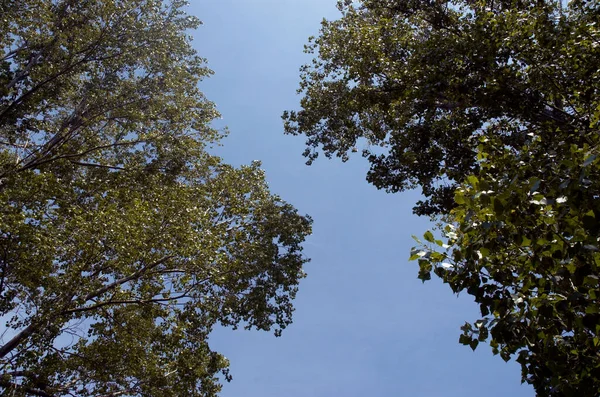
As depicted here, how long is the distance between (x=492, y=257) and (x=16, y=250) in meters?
10.0

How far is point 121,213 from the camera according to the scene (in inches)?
440

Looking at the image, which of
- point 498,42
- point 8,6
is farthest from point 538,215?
point 8,6

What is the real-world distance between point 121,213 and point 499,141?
918 cm

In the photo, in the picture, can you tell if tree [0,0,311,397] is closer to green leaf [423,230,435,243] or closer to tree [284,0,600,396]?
tree [284,0,600,396]

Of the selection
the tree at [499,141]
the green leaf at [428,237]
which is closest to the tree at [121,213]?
the tree at [499,141]

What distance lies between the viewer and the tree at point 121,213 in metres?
9.76

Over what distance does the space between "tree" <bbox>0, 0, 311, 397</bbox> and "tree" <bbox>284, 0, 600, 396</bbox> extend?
3.97 meters

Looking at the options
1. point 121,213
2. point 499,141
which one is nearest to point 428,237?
point 499,141

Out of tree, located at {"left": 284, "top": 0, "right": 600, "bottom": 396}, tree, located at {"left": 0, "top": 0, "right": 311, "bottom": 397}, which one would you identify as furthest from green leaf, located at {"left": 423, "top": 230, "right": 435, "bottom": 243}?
tree, located at {"left": 0, "top": 0, "right": 311, "bottom": 397}

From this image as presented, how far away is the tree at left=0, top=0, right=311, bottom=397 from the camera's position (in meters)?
9.76

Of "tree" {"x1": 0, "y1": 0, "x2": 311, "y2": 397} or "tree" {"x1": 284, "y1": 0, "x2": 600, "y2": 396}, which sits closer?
"tree" {"x1": 284, "y1": 0, "x2": 600, "y2": 396}

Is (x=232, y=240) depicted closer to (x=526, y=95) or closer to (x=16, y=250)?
(x=16, y=250)

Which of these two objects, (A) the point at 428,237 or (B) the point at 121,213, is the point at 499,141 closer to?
(A) the point at 428,237

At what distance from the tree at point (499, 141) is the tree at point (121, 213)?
3.97 meters
